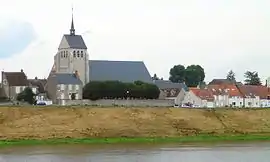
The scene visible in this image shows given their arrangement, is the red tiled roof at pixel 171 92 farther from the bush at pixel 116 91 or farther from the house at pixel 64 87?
the house at pixel 64 87

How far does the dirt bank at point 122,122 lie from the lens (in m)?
56.1

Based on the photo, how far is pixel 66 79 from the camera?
98.5m

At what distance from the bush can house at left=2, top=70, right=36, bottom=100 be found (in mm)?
15278

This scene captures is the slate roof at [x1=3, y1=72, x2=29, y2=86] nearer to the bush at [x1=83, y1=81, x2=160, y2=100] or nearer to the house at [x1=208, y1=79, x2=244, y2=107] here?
the bush at [x1=83, y1=81, x2=160, y2=100]

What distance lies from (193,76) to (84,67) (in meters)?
40.0

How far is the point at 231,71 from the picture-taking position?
172625 millimetres

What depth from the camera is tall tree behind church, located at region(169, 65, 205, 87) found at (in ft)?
452

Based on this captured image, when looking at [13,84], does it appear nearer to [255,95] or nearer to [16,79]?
[16,79]

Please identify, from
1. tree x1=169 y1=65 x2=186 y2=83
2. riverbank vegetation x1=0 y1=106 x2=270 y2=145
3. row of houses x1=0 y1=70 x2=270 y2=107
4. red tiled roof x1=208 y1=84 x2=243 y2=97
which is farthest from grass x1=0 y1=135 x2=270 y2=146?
tree x1=169 y1=65 x2=186 y2=83

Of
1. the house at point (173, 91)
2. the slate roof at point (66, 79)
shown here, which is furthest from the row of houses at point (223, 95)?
the slate roof at point (66, 79)

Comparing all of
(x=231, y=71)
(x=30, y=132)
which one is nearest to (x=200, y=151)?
(x=30, y=132)

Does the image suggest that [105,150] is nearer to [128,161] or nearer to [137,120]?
[128,161]

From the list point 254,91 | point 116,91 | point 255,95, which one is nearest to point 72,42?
point 116,91

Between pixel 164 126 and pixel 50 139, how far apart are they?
13095mm
